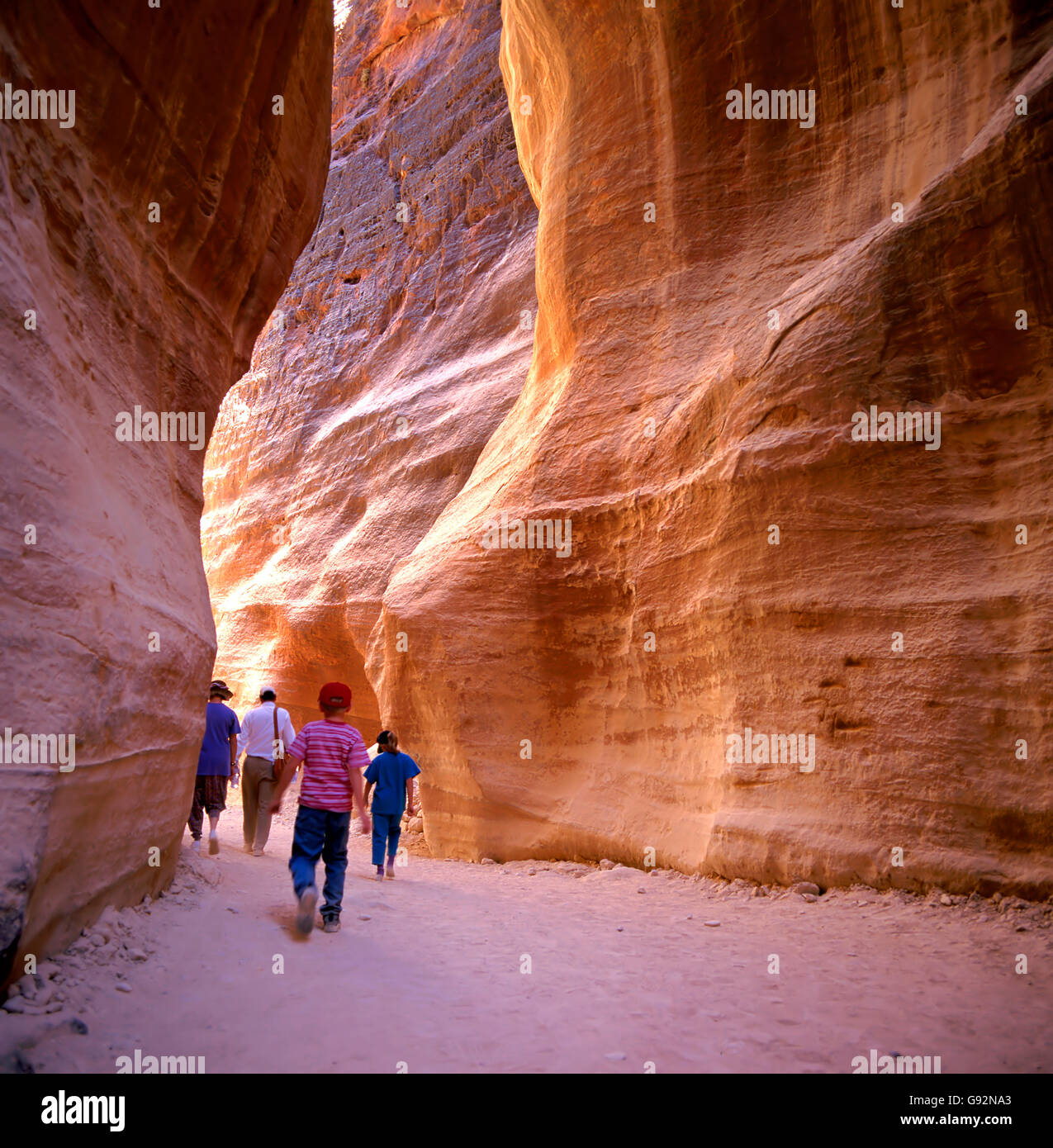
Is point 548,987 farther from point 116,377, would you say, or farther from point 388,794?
point 116,377

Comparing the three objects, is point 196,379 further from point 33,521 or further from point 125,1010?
point 125,1010

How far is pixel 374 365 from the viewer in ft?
63.1

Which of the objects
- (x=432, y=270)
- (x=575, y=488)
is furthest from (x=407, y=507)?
(x=575, y=488)

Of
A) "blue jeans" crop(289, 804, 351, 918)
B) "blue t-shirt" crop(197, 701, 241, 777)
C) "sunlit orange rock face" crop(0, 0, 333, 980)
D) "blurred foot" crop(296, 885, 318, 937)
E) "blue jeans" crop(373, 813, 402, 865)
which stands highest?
"sunlit orange rock face" crop(0, 0, 333, 980)

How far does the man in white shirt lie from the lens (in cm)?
691

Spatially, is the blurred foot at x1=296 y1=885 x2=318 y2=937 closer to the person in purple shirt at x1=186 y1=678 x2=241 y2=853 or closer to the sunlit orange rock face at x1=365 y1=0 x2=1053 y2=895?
the person in purple shirt at x1=186 y1=678 x2=241 y2=853

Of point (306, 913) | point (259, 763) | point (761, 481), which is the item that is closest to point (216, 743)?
point (259, 763)

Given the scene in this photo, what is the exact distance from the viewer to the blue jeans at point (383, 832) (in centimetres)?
664

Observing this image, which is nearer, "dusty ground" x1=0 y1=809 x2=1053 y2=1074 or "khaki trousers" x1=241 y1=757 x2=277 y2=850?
"dusty ground" x1=0 y1=809 x2=1053 y2=1074

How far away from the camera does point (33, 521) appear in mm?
3488

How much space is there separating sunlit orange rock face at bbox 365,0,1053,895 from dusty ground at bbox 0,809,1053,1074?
0.96 metres

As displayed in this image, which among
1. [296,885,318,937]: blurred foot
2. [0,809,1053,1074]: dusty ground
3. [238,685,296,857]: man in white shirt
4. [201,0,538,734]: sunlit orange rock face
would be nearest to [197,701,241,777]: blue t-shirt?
[238,685,296,857]: man in white shirt

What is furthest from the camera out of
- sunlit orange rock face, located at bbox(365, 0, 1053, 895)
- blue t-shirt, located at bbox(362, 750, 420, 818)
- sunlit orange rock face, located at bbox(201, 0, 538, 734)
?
sunlit orange rock face, located at bbox(201, 0, 538, 734)

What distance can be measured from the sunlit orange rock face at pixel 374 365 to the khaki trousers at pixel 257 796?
303 inches
